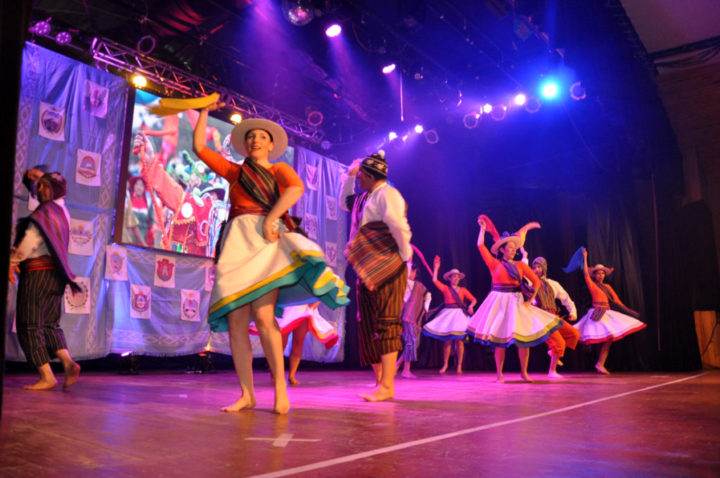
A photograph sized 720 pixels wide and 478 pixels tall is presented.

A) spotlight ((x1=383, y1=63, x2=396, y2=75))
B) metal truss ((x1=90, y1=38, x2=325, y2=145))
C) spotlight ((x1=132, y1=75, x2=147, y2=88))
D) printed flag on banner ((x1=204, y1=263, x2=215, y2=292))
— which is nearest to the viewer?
metal truss ((x1=90, y1=38, x2=325, y2=145))

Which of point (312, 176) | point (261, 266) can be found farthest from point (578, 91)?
point (261, 266)

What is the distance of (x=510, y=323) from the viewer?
6418mm

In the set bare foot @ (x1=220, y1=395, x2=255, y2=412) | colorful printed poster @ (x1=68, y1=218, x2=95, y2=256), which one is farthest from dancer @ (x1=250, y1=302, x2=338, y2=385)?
bare foot @ (x1=220, y1=395, x2=255, y2=412)

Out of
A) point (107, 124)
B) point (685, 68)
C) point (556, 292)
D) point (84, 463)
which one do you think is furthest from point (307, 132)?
point (84, 463)

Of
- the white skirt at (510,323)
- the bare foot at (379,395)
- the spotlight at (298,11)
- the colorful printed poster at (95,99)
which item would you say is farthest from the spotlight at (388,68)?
the bare foot at (379,395)

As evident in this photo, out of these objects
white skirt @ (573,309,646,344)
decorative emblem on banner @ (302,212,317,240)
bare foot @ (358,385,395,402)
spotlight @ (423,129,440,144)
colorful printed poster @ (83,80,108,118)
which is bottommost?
bare foot @ (358,385,395,402)

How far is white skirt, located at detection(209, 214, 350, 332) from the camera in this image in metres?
2.80

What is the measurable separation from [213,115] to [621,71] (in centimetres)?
637

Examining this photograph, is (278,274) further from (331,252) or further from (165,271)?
(331,252)

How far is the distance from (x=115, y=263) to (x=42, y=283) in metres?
3.47

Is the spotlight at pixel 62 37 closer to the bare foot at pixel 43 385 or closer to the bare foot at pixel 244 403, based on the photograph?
the bare foot at pixel 43 385

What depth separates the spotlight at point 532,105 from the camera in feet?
30.8

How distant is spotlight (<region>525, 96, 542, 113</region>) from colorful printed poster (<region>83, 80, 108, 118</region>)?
6670 millimetres

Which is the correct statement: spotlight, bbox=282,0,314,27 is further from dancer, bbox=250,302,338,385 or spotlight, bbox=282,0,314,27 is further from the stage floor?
the stage floor
